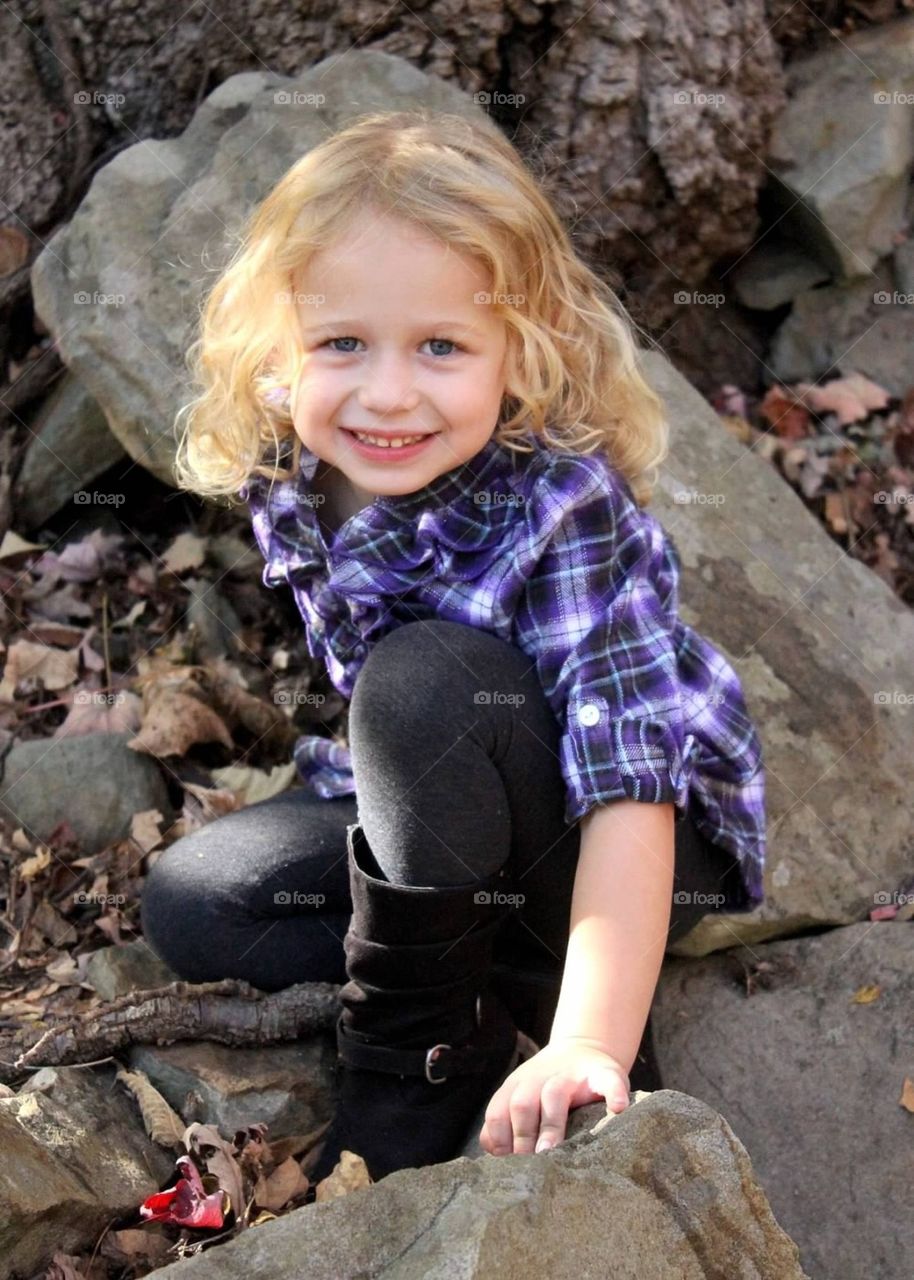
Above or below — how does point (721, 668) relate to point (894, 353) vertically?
above

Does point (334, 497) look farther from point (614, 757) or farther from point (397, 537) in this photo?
point (614, 757)

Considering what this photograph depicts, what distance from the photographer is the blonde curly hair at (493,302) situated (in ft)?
6.45

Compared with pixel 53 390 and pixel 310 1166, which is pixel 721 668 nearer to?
pixel 310 1166

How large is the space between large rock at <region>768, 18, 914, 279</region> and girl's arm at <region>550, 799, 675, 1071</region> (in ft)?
7.60

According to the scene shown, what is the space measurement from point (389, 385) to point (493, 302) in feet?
0.64

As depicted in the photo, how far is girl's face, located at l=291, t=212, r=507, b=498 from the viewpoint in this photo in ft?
6.31

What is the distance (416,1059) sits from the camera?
2000mm

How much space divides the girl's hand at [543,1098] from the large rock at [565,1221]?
0.43 ft

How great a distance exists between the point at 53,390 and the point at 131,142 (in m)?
0.62

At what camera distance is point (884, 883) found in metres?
2.54

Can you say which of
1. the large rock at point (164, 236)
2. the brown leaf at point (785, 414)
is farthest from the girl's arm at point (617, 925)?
the brown leaf at point (785, 414)

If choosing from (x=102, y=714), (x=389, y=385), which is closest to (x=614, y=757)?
(x=389, y=385)

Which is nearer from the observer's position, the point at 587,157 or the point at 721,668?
the point at 721,668

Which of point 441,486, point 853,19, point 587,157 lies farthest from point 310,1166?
point 853,19
